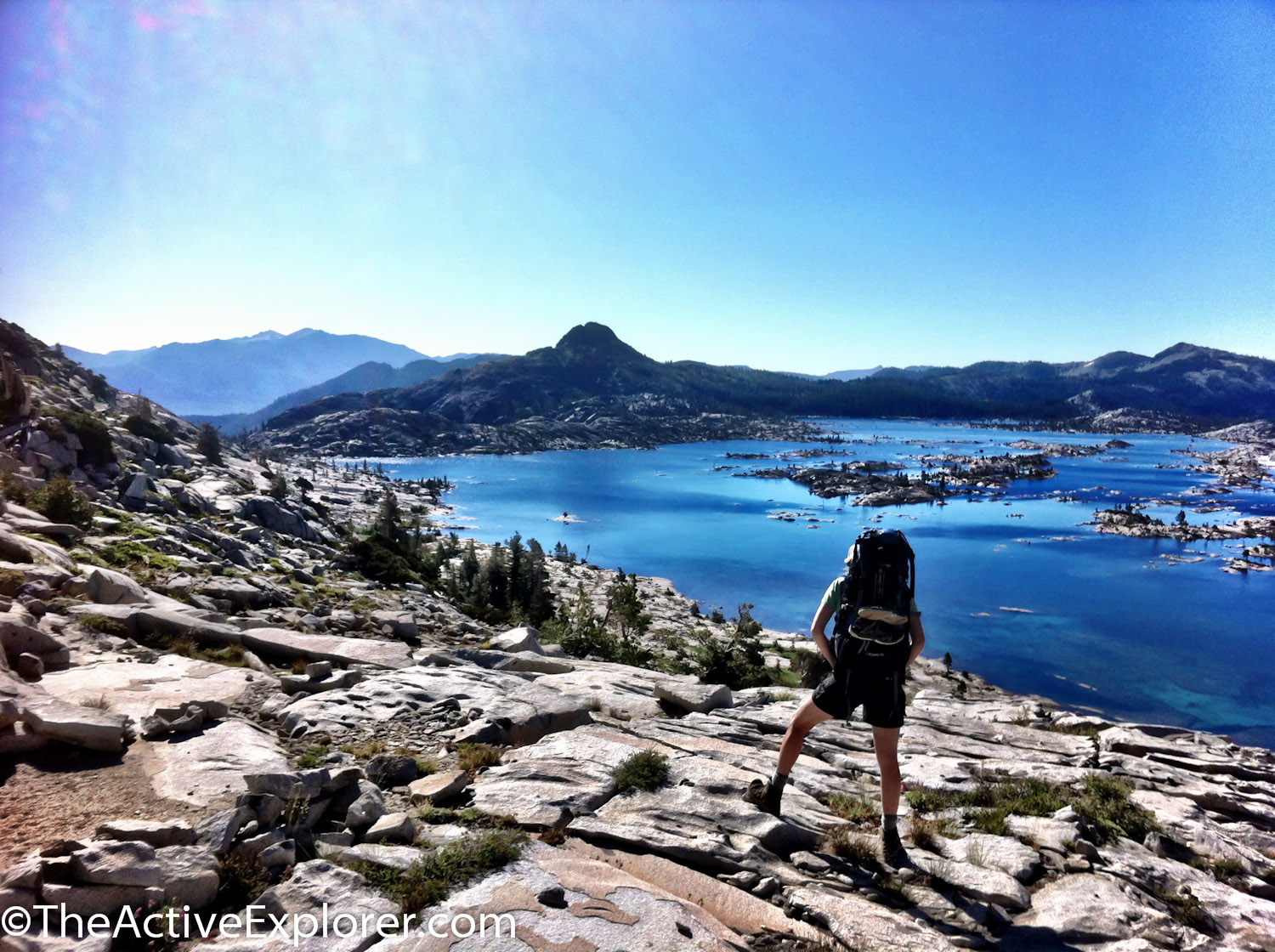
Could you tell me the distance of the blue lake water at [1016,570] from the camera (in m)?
52.5

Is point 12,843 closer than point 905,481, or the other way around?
point 12,843

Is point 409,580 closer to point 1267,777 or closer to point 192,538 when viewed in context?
point 192,538

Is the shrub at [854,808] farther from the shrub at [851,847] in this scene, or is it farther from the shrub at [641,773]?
the shrub at [641,773]

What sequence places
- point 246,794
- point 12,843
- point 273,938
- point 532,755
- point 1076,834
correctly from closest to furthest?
point 273,938 → point 12,843 → point 246,794 → point 1076,834 → point 532,755

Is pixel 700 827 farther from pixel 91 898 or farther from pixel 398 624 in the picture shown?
pixel 398 624

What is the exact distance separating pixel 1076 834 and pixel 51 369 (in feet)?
A: 167

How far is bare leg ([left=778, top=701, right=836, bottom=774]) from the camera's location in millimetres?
6140

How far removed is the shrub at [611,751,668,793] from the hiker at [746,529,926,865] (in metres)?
Result: 2.15

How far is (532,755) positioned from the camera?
7613 millimetres

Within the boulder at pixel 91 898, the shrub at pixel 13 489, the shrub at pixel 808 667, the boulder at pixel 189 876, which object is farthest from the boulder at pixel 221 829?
the shrub at pixel 808 667

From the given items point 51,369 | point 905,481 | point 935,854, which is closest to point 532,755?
point 935,854

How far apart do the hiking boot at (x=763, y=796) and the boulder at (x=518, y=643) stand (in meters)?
8.74

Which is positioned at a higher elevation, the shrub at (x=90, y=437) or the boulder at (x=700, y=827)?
the shrub at (x=90, y=437)

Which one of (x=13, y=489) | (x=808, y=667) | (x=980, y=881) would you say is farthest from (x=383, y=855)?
(x=808, y=667)
